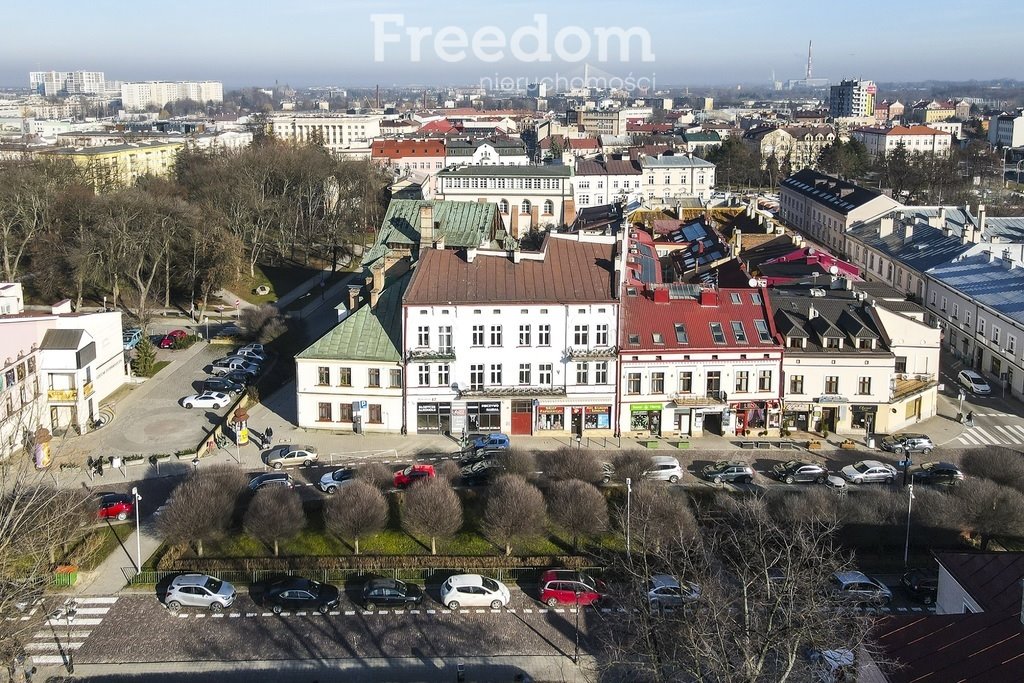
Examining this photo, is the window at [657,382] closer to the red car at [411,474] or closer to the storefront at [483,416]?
the storefront at [483,416]

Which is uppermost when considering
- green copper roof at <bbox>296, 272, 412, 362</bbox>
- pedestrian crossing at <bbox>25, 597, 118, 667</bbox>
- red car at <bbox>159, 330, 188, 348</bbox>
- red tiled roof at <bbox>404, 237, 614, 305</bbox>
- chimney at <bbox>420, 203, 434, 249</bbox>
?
chimney at <bbox>420, 203, 434, 249</bbox>

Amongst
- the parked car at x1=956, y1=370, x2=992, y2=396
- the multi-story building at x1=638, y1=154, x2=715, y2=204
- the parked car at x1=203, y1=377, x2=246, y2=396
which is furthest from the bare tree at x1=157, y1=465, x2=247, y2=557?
the multi-story building at x1=638, y1=154, x2=715, y2=204

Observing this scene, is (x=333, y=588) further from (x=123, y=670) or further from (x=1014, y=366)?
(x=1014, y=366)

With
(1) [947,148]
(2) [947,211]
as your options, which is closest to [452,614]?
(2) [947,211]

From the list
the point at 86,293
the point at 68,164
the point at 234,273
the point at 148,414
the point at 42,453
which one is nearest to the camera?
the point at 42,453

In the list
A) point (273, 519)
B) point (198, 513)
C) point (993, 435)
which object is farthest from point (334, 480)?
point (993, 435)

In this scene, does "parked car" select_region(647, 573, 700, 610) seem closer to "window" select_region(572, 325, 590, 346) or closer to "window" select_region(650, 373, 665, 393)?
"window" select_region(650, 373, 665, 393)

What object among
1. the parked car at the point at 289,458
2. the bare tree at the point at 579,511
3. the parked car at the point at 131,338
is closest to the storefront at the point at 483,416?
the parked car at the point at 289,458
